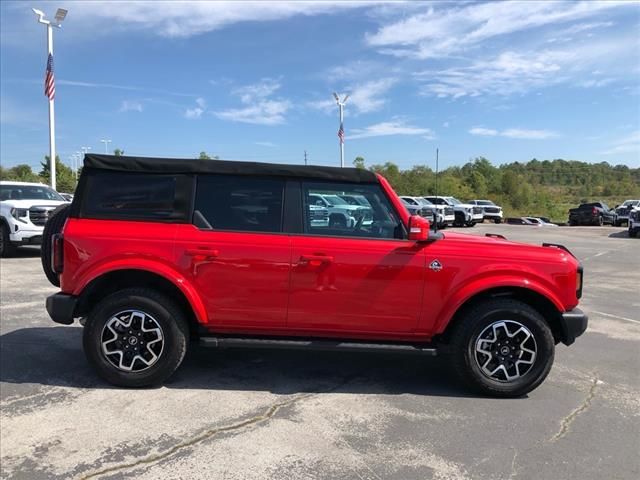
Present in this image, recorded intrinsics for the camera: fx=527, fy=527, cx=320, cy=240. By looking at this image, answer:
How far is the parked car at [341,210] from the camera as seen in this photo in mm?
4332

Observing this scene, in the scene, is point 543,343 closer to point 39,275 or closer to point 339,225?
point 339,225

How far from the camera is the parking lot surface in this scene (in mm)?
3152

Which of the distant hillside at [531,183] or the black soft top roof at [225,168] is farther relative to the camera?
the distant hillside at [531,183]

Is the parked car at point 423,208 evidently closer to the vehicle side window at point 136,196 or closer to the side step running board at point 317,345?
the side step running board at point 317,345

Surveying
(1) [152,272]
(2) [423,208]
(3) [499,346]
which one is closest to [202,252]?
(1) [152,272]

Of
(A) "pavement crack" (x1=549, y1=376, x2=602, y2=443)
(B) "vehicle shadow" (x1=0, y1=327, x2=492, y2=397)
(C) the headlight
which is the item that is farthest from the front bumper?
(C) the headlight

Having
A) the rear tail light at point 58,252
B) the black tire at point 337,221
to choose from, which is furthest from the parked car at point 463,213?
the rear tail light at point 58,252

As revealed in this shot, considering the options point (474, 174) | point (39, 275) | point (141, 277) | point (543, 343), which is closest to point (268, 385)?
point (141, 277)

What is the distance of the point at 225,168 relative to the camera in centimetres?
437

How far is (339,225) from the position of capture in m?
4.32

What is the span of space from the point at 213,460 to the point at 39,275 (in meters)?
8.15

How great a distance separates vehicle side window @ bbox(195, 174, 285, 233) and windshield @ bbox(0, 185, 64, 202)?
35.8ft

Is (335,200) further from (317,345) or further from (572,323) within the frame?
(572,323)

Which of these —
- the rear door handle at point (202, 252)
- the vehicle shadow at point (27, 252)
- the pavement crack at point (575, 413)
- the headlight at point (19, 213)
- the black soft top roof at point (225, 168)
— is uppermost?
the black soft top roof at point (225, 168)
